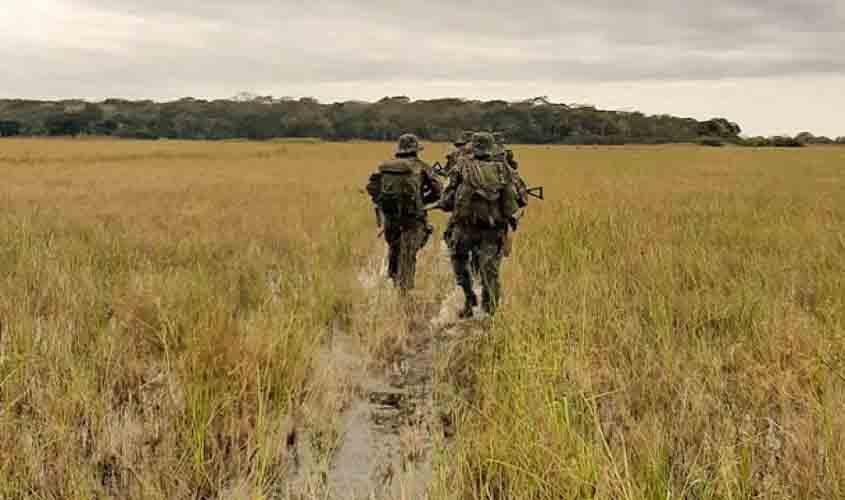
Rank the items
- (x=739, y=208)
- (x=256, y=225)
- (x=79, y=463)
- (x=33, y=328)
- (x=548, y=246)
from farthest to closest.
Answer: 1. (x=739, y=208)
2. (x=256, y=225)
3. (x=548, y=246)
4. (x=33, y=328)
5. (x=79, y=463)

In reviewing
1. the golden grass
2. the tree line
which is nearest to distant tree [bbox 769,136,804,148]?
the tree line

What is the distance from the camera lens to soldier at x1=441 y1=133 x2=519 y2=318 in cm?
544

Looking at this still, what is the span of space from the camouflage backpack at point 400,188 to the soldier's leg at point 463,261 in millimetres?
847

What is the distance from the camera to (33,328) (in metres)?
4.33

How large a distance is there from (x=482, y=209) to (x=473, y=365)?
1596 mm

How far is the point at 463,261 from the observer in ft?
19.7

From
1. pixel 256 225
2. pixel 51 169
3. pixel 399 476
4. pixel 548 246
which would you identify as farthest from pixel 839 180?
pixel 51 169

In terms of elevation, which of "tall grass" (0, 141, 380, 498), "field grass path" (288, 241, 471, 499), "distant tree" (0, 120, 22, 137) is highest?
"distant tree" (0, 120, 22, 137)

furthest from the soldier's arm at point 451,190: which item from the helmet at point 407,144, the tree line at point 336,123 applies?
the tree line at point 336,123

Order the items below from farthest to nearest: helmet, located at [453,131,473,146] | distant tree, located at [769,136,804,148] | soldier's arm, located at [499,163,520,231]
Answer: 1. distant tree, located at [769,136,804,148]
2. helmet, located at [453,131,473,146]
3. soldier's arm, located at [499,163,520,231]

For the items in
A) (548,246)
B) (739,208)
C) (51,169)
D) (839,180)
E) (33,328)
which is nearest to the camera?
(33,328)

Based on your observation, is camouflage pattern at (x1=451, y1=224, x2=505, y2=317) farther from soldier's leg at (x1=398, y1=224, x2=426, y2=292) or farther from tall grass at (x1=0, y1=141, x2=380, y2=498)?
tall grass at (x1=0, y1=141, x2=380, y2=498)

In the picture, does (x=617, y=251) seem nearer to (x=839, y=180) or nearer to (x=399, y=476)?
(x=399, y=476)

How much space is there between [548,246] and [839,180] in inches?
679
